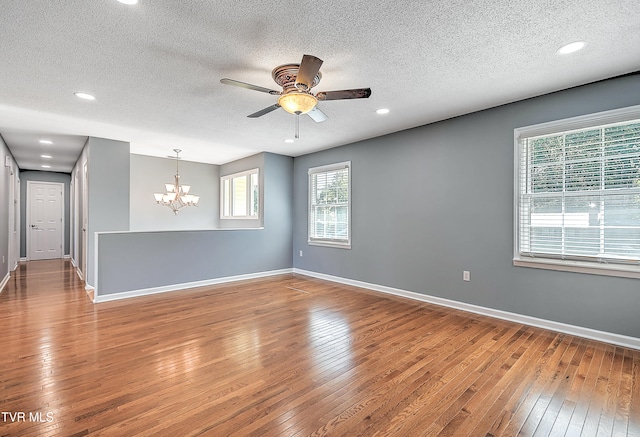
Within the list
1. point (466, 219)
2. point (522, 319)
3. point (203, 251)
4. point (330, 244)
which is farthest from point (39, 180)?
point (522, 319)

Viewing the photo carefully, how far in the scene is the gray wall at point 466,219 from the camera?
2.99 meters

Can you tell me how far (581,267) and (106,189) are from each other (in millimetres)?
6558

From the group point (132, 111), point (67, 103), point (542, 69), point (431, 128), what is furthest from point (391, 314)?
point (67, 103)

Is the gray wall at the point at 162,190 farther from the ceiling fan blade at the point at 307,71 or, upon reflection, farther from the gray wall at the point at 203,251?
the ceiling fan blade at the point at 307,71

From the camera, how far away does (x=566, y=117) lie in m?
3.13

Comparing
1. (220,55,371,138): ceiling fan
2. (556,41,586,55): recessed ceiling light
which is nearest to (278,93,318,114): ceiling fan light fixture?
(220,55,371,138): ceiling fan

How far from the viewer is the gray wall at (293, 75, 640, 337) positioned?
118 inches

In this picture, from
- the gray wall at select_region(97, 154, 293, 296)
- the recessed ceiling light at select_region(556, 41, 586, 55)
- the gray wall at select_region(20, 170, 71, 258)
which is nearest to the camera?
the recessed ceiling light at select_region(556, 41, 586, 55)

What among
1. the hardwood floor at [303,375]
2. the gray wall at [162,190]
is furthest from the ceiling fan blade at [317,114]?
the gray wall at [162,190]

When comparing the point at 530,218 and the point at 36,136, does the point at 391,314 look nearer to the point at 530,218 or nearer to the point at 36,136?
the point at 530,218

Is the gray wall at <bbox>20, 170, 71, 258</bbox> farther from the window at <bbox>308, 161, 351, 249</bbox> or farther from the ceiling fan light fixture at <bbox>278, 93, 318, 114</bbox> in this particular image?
the ceiling fan light fixture at <bbox>278, 93, 318, 114</bbox>

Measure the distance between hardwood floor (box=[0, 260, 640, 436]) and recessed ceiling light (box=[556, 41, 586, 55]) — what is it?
252 centimetres

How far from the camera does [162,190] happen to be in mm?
7152

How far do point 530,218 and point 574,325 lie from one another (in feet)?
3.81
